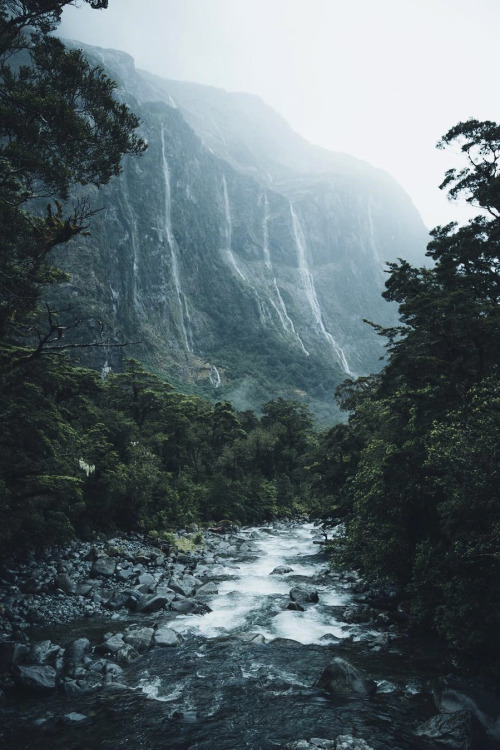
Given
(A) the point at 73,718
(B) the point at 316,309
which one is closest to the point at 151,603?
(A) the point at 73,718

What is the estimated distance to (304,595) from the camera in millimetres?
16031

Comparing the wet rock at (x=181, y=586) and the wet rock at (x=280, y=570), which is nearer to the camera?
the wet rock at (x=181, y=586)

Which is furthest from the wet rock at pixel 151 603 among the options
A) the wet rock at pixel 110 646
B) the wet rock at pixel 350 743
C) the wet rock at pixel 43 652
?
the wet rock at pixel 350 743

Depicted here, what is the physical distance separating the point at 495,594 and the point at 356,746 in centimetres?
401

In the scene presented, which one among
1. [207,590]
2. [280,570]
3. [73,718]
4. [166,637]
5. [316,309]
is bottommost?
[280,570]

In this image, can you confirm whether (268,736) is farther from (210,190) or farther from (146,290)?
(210,190)

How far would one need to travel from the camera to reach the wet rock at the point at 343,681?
8977 mm

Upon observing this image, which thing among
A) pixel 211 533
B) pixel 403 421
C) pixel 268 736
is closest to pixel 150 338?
pixel 211 533

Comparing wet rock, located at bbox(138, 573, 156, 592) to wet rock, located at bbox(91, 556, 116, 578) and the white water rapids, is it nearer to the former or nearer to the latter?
wet rock, located at bbox(91, 556, 116, 578)

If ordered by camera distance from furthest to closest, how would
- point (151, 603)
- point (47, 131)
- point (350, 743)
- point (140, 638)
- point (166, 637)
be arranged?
point (151, 603)
point (166, 637)
point (140, 638)
point (47, 131)
point (350, 743)

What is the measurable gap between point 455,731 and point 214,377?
377 ft

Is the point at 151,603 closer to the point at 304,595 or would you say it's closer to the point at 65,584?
the point at 65,584

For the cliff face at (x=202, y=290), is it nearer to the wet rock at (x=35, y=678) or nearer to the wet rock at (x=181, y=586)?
the wet rock at (x=181, y=586)

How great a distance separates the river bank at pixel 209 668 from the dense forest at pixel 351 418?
150 centimetres
